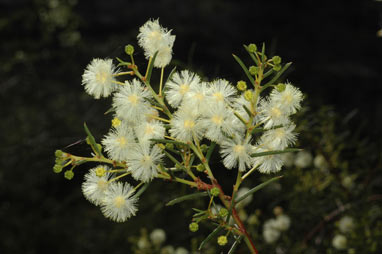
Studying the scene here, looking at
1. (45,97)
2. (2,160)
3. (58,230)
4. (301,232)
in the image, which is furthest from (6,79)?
(301,232)

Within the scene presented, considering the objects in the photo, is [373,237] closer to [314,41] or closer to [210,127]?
[210,127]

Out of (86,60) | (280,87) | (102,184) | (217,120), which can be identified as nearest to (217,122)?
(217,120)

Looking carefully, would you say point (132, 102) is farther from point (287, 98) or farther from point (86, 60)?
point (86, 60)

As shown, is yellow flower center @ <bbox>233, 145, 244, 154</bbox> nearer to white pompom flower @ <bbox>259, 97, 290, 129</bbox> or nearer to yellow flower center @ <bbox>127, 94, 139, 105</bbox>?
white pompom flower @ <bbox>259, 97, 290, 129</bbox>

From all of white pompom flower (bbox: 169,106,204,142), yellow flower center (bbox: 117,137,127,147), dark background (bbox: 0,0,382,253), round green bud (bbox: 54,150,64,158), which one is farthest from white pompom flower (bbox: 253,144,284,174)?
dark background (bbox: 0,0,382,253)

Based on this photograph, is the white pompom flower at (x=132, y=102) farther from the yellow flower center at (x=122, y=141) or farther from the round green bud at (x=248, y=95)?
the round green bud at (x=248, y=95)

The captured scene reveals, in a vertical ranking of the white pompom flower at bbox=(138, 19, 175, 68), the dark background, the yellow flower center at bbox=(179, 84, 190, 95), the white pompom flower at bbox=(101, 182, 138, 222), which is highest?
the dark background
